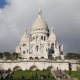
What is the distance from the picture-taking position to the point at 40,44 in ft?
326

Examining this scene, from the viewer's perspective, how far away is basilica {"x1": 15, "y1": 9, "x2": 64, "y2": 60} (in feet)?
307

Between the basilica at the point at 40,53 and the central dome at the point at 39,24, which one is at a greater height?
the central dome at the point at 39,24

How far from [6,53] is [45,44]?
19417 millimetres

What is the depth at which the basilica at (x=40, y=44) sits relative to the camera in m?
93.6

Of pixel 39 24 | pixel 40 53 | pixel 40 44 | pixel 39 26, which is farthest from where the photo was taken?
pixel 39 24

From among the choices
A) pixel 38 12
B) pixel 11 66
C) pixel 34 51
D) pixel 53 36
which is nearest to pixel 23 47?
pixel 34 51

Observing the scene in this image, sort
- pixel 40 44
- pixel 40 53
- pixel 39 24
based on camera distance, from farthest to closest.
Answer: pixel 39 24 → pixel 40 44 → pixel 40 53

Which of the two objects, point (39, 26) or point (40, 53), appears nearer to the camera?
point (40, 53)

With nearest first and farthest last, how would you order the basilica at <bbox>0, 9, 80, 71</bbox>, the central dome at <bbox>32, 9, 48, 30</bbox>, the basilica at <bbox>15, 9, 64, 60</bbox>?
the basilica at <bbox>0, 9, 80, 71</bbox> < the basilica at <bbox>15, 9, 64, 60</bbox> < the central dome at <bbox>32, 9, 48, 30</bbox>

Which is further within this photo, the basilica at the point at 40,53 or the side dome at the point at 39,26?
the side dome at the point at 39,26

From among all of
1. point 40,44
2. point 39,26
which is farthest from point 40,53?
point 39,26

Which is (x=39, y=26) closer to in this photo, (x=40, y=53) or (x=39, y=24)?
(x=39, y=24)

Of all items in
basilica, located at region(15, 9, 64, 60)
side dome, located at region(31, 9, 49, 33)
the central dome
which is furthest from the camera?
the central dome

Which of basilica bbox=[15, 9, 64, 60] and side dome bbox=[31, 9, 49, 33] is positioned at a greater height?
side dome bbox=[31, 9, 49, 33]
